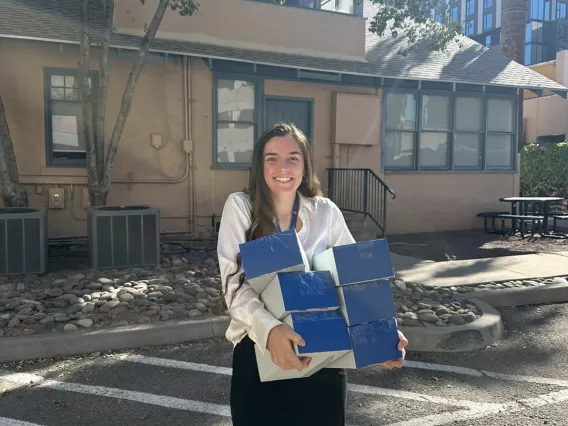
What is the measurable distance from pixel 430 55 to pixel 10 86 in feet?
29.3

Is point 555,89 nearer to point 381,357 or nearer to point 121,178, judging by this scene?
point 121,178

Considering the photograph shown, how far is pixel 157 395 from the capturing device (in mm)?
3771

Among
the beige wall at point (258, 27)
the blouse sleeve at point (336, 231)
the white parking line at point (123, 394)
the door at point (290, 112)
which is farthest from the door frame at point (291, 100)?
the blouse sleeve at point (336, 231)

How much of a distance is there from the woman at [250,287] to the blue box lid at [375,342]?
0.16 feet

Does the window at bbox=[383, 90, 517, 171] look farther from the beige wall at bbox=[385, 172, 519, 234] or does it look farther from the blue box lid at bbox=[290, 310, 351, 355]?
the blue box lid at bbox=[290, 310, 351, 355]

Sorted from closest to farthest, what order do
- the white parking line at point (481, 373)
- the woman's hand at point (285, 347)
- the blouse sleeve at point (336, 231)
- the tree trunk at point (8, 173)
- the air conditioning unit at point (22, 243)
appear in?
the woman's hand at point (285, 347) < the blouse sleeve at point (336, 231) < the white parking line at point (481, 373) < the air conditioning unit at point (22, 243) < the tree trunk at point (8, 173)

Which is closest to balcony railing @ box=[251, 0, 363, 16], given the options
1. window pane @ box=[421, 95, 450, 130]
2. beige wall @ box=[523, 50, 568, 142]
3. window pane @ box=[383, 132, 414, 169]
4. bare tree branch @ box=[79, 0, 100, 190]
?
window pane @ box=[421, 95, 450, 130]

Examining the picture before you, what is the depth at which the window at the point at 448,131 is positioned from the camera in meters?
11.8

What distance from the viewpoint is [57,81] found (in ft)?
29.7

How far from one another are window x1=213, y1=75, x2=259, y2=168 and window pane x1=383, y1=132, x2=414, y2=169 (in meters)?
3.08

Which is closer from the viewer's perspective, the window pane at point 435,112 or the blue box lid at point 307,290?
the blue box lid at point 307,290

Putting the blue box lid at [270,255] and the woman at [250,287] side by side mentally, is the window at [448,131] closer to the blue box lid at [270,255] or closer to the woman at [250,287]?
the woman at [250,287]

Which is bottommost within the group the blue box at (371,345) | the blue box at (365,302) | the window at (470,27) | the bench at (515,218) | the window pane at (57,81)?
the bench at (515,218)

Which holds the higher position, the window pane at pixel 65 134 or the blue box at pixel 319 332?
the window pane at pixel 65 134
